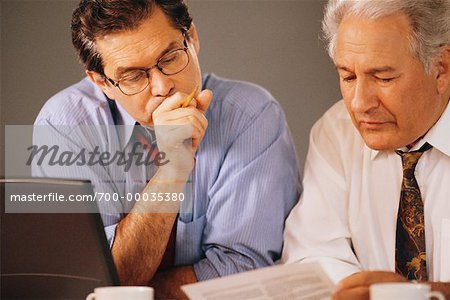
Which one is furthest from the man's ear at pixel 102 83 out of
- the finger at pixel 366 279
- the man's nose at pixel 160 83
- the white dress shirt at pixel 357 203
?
the finger at pixel 366 279

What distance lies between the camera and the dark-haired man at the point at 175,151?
2.10 metres

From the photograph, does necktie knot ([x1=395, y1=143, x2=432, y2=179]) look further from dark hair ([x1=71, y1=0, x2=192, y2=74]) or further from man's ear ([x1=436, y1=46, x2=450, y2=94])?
dark hair ([x1=71, y1=0, x2=192, y2=74])

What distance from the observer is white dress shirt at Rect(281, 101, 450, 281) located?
199 centimetres

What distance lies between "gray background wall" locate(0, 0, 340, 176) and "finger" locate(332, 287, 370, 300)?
1.50 m

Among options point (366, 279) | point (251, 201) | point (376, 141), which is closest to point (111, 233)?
point (251, 201)

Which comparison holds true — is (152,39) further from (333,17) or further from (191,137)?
(333,17)

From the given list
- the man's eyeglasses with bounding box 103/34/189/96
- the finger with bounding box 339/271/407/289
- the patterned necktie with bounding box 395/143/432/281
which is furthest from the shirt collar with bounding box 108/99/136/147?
the finger with bounding box 339/271/407/289

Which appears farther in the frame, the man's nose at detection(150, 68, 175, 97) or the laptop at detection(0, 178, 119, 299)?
the man's nose at detection(150, 68, 175, 97)

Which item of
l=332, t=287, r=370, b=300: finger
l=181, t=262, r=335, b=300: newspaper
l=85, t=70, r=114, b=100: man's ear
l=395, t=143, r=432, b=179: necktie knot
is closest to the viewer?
l=181, t=262, r=335, b=300: newspaper

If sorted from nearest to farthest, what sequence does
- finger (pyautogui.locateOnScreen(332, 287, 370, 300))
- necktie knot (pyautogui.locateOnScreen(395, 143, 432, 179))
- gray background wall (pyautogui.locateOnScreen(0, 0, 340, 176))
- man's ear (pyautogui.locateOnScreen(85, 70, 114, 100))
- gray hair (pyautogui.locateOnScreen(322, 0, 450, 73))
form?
finger (pyautogui.locateOnScreen(332, 287, 370, 300))
gray hair (pyautogui.locateOnScreen(322, 0, 450, 73))
necktie knot (pyautogui.locateOnScreen(395, 143, 432, 179))
man's ear (pyautogui.locateOnScreen(85, 70, 114, 100))
gray background wall (pyautogui.locateOnScreen(0, 0, 340, 176))

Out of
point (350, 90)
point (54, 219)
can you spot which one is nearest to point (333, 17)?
point (350, 90)

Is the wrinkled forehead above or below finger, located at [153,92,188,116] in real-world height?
above

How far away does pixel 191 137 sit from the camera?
2100mm

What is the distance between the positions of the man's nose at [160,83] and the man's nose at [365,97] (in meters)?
0.51
